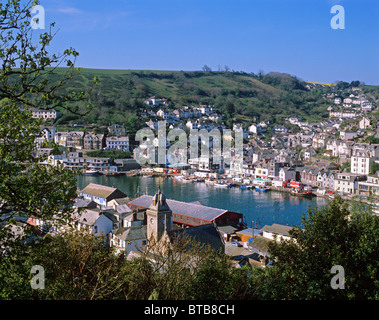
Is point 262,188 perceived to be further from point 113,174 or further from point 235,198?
point 113,174

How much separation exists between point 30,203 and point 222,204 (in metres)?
16.7

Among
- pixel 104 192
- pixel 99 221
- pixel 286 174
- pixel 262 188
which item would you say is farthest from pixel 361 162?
pixel 99 221

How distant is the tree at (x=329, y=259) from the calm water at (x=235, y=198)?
10886 millimetres

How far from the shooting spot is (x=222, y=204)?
19.1 metres

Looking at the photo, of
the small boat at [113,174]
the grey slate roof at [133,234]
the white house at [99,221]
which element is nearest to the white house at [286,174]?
the small boat at [113,174]

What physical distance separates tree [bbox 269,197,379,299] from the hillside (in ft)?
114

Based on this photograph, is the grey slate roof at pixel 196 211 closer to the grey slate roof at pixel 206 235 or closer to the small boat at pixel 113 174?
the grey slate roof at pixel 206 235

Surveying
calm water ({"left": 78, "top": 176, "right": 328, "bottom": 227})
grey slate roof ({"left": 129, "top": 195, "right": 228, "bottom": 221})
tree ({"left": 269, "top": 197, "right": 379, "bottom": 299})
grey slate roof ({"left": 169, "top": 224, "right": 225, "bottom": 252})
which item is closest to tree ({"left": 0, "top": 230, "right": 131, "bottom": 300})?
tree ({"left": 269, "top": 197, "right": 379, "bottom": 299})

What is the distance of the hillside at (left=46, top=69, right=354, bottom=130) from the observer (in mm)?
43750

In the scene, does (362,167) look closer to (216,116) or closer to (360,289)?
(360,289)

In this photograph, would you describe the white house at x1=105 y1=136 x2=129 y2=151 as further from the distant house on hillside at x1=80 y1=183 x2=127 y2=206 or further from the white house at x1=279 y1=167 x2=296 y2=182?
the distant house on hillside at x1=80 y1=183 x2=127 y2=206

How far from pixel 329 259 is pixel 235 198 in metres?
16.9

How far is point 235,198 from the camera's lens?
20.8 meters
